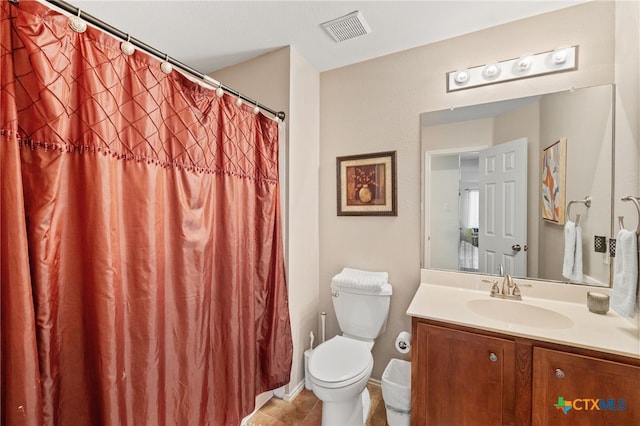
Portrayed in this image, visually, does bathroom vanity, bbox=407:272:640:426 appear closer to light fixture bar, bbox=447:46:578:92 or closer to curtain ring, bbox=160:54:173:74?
light fixture bar, bbox=447:46:578:92

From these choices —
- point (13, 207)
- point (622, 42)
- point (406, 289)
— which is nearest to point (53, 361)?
point (13, 207)

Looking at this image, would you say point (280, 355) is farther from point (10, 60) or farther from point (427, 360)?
point (10, 60)

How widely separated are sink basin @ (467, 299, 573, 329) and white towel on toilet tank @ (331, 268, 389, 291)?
0.56m

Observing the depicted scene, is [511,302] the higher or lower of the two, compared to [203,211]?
lower

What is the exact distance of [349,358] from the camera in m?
1.68

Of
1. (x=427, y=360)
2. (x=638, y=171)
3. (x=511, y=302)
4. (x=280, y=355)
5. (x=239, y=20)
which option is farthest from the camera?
(x=280, y=355)

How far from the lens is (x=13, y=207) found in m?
0.76

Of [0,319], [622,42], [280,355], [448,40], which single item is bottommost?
[280,355]

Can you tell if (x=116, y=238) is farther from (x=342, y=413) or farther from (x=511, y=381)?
(x=511, y=381)

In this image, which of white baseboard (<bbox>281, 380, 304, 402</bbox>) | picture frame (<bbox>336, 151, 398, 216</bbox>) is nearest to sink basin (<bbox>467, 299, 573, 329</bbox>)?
picture frame (<bbox>336, 151, 398, 216</bbox>)

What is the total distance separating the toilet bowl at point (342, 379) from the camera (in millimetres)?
1464

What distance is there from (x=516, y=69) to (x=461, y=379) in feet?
5.87

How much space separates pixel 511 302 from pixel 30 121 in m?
2.25

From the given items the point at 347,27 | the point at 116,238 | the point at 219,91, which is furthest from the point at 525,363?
the point at 347,27
